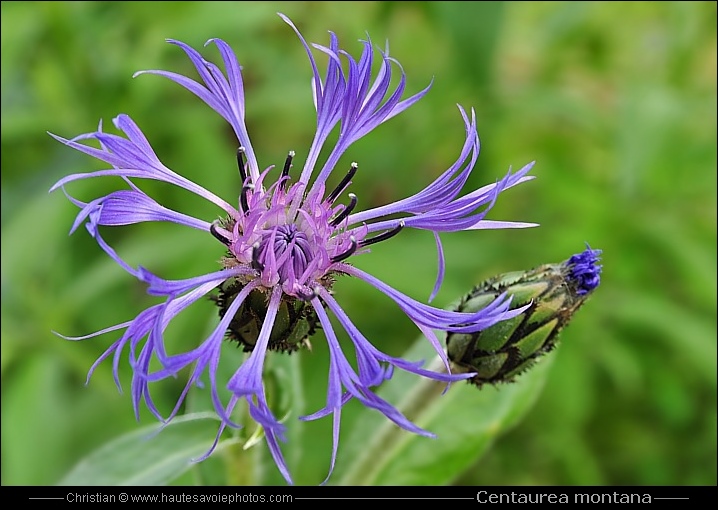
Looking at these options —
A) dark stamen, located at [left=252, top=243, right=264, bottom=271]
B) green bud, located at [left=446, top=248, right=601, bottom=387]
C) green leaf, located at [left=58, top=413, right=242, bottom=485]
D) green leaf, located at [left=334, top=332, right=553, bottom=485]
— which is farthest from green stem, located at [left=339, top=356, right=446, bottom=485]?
dark stamen, located at [left=252, top=243, right=264, bottom=271]

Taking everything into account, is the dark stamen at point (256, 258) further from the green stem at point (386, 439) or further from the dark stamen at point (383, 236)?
the green stem at point (386, 439)

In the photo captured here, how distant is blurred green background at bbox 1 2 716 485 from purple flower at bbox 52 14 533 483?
1.19 metres

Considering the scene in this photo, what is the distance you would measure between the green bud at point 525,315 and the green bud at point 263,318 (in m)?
0.33

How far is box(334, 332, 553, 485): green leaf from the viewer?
2.04 meters

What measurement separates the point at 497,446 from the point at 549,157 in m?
1.23

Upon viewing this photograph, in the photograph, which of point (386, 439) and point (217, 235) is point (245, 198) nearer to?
point (217, 235)

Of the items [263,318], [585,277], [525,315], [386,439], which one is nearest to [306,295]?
[263,318]

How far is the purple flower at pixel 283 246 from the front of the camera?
1.27 metres

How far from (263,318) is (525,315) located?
1.61ft

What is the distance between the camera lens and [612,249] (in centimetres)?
305

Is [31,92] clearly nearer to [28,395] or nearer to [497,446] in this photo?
[28,395]

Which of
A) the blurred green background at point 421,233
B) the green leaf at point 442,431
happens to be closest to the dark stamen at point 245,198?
the green leaf at point 442,431

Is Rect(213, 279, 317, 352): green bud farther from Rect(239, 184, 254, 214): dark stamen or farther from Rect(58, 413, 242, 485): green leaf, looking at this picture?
Rect(58, 413, 242, 485): green leaf
